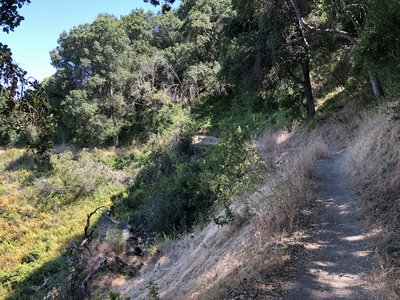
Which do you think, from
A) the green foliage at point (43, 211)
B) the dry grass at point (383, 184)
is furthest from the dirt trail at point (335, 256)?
the green foliage at point (43, 211)

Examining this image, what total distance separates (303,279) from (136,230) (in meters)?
12.1

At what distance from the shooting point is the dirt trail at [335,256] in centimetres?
393

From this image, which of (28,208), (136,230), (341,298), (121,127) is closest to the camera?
(341,298)

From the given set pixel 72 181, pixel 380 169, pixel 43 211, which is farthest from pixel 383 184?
pixel 72 181

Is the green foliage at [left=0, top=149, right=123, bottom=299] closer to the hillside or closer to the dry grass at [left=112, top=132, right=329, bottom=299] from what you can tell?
the hillside

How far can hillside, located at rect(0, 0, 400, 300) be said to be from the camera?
4691 millimetres

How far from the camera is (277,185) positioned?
5930mm

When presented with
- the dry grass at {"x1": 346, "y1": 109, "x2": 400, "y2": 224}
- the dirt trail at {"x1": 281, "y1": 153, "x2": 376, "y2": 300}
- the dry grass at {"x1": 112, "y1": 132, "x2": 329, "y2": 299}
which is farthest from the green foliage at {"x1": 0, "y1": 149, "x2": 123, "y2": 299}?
the dirt trail at {"x1": 281, "y1": 153, "x2": 376, "y2": 300}

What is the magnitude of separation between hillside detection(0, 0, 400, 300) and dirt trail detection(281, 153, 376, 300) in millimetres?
25

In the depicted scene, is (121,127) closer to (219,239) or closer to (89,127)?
(89,127)

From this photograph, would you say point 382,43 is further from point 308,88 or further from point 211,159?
point 308,88

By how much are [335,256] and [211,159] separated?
6.22 m

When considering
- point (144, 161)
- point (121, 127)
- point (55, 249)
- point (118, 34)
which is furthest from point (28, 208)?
point (118, 34)

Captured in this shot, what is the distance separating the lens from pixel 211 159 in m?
10.6
